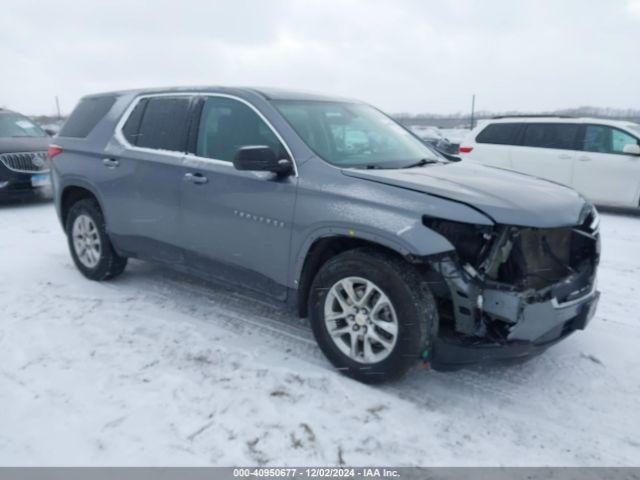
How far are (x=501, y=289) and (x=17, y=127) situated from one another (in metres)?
9.85

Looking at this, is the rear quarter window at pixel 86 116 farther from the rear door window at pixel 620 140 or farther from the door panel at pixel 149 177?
the rear door window at pixel 620 140

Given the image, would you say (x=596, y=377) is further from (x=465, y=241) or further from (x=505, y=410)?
(x=465, y=241)

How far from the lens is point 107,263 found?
484 centimetres

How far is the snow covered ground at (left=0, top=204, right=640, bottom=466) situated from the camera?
259cm

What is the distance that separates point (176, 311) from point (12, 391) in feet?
4.62

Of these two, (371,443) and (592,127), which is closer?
(371,443)

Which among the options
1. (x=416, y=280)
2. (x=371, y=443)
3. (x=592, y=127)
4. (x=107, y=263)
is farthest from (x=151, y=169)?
(x=592, y=127)

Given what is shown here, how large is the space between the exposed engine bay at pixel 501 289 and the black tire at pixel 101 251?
10.7 ft

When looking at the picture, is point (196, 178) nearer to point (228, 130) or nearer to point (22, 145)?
point (228, 130)

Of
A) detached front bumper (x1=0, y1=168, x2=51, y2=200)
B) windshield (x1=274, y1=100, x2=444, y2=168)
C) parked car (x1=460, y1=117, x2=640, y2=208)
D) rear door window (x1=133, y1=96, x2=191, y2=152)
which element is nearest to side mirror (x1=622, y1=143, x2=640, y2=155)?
parked car (x1=460, y1=117, x2=640, y2=208)

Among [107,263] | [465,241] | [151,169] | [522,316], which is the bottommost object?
[107,263]

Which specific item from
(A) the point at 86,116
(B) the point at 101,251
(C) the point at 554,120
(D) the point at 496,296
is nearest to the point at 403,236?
(D) the point at 496,296

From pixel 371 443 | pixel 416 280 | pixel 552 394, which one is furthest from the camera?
pixel 552 394

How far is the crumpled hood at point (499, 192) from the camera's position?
279cm
